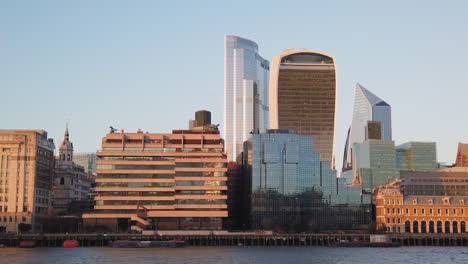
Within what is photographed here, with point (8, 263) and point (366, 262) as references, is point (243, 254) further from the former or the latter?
point (8, 263)

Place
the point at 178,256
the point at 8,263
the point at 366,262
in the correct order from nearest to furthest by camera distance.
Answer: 1. the point at 8,263
2. the point at 366,262
3. the point at 178,256

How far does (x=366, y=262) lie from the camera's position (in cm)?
15662

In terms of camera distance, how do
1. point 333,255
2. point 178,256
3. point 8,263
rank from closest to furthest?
1. point 8,263
2. point 178,256
3. point 333,255

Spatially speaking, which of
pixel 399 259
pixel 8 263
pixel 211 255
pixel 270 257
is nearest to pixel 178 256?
pixel 211 255

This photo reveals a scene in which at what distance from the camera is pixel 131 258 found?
161 m

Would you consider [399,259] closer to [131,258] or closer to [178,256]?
[178,256]

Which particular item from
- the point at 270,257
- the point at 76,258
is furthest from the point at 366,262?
the point at 76,258

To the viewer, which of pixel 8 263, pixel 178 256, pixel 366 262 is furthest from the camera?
pixel 178 256

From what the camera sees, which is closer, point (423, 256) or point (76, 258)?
point (76, 258)

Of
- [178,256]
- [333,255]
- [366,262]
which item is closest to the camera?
[366,262]

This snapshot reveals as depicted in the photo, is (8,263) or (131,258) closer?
(8,263)

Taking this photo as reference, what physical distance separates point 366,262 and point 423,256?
30425 millimetres

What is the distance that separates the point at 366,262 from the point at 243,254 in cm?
3524

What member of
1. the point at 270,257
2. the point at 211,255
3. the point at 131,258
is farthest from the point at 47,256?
the point at 270,257
